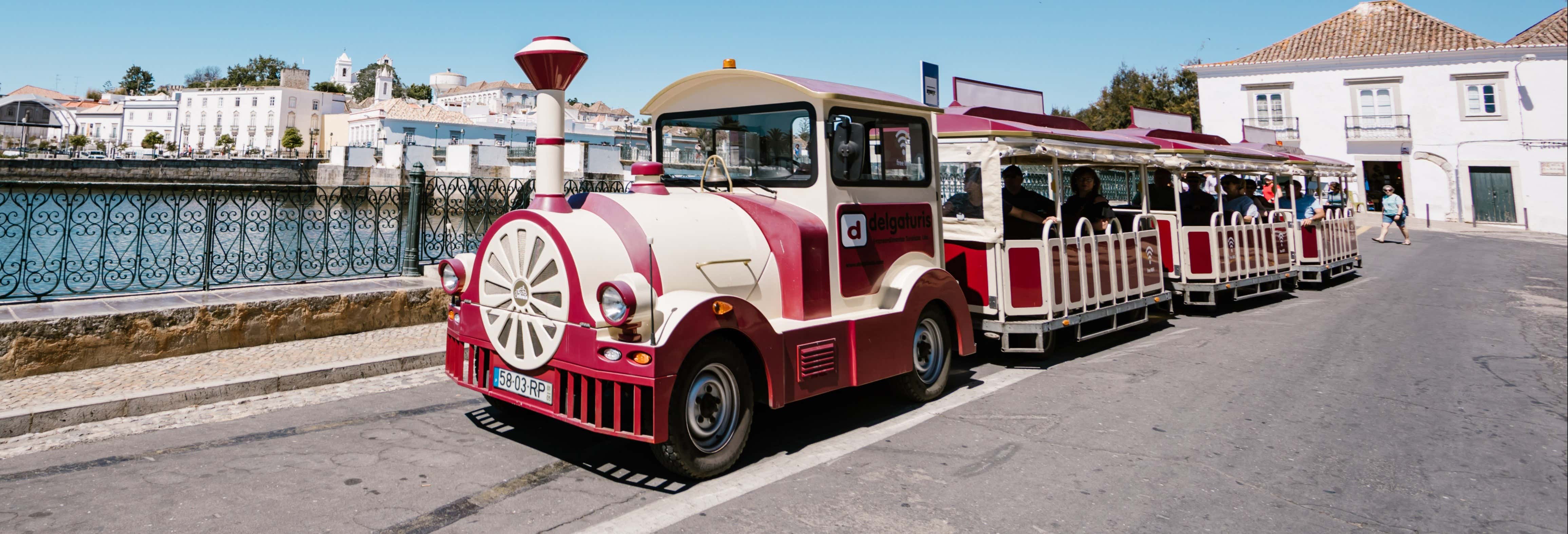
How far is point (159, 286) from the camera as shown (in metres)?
6.61

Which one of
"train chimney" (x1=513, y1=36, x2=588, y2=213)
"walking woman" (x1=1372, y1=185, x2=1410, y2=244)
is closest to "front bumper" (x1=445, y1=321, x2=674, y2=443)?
"train chimney" (x1=513, y1=36, x2=588, y2=213)

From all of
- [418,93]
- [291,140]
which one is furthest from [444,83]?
[291,140]

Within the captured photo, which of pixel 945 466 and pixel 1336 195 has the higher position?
pixel 1336 195

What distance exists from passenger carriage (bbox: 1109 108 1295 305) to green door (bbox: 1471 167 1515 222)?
1127 inches

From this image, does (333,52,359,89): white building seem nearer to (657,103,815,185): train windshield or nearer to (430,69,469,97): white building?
(430,69,469,97): white building

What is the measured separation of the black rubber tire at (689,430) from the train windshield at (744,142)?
1402 mm

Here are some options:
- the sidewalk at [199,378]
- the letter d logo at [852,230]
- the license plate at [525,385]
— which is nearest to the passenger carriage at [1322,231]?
the letter d logo at [852,230]

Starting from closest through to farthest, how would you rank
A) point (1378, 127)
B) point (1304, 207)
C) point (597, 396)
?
1. point (597, 396)
2. point (1304, 207)
3. point (1378, 127)

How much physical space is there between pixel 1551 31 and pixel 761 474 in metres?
4.03

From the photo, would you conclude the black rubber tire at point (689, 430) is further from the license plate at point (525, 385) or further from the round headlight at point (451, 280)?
the round headlight at point (451, 280)

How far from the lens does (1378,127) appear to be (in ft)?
110

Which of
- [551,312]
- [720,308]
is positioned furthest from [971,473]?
[551,312]

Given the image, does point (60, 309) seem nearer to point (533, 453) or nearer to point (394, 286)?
point (394, 286)

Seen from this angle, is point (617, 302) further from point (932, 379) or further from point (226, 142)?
point (226, 142)
